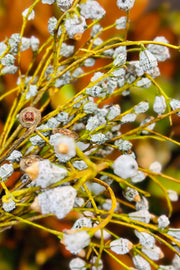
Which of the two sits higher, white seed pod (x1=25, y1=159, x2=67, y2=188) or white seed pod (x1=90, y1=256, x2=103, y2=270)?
white seed pod (x1=25, y1=159, x2=67, y2=188)

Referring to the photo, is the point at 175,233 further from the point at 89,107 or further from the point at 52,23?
the point at 52,23

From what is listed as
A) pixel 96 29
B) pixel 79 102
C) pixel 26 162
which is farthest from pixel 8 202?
pixel 96 29

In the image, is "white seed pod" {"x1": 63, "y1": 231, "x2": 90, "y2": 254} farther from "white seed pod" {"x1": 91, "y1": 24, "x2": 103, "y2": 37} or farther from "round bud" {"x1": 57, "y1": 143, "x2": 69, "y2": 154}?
"white seed pod" {"x1": 91, "y1": 24, "x2": 103, "y2": 37}

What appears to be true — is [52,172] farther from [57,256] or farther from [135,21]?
[135,21]

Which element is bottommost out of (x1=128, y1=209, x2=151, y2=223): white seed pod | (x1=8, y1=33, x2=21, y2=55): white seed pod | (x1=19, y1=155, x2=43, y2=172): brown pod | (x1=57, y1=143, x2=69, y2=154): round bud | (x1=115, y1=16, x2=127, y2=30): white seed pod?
(x1=128, y1=209, x2=151, y2=223): white seed pod

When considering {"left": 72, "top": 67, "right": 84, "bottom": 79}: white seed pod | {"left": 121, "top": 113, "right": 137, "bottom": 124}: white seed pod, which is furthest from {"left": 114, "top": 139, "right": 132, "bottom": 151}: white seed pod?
{"left": 72, "top": 67, "right": 84, "bottom": 79}: white seed pod

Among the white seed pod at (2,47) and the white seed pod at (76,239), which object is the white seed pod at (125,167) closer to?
the white seed pod at (76,239)
